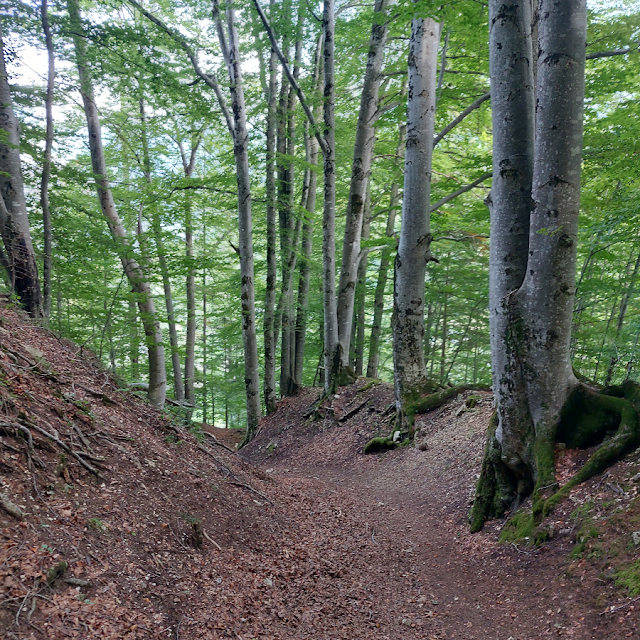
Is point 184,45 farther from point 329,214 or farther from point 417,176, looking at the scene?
point 417,176

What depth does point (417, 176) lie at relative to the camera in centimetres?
775

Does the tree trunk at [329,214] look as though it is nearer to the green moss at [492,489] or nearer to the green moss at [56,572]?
the green moss at [492,489]

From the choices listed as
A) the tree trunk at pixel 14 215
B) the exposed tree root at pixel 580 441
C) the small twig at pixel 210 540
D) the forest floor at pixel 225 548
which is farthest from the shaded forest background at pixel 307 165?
the small twig at pixel 210 540

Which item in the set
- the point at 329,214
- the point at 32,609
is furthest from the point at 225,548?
the point at 329,214

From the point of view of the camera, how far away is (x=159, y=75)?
860 centimetres

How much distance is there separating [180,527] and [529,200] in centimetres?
462

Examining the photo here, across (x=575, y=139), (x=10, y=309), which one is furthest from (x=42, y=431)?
(x=575, y=139)

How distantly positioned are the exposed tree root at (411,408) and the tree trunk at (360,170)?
310cm

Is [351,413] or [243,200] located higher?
[243,200]

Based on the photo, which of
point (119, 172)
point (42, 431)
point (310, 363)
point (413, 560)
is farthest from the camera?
point (310, 363)

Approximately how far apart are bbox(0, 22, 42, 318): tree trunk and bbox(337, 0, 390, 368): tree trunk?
6.68 m

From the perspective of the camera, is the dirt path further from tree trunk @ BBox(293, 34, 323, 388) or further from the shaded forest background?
tree trunk @ BBox(293, 34, 323, 388)

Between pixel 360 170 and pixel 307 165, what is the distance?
4.26 ft

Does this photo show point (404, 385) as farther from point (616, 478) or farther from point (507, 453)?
point (616, 478)
